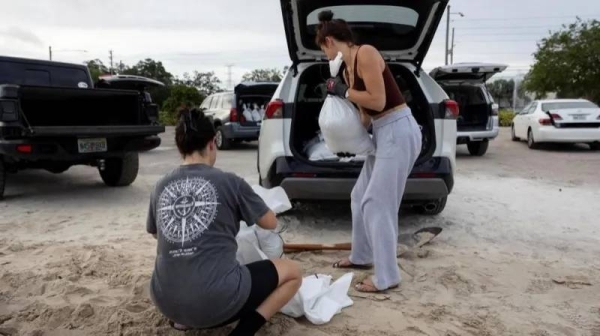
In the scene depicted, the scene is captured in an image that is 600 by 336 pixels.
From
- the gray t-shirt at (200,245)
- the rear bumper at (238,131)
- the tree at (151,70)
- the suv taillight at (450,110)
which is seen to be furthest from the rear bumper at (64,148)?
the tree at (151,70)

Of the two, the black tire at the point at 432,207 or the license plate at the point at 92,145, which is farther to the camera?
the license plate at the point at 92,145

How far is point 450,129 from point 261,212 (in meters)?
2.68

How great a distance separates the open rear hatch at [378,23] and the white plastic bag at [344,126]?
983mm

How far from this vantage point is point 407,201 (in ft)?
15.2

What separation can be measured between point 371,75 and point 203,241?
4.85ft

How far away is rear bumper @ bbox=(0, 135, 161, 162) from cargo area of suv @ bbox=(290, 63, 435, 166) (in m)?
2.33

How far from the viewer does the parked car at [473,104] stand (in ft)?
34.9

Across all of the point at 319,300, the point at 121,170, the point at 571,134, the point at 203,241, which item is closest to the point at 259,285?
the point at 203,241

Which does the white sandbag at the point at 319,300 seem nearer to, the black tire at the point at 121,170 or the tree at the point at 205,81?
the black tire at the point at 121,170

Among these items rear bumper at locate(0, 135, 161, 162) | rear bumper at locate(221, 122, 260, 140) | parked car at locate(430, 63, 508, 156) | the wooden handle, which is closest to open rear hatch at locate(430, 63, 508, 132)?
parked car at locate(430, 63, 508, 156)

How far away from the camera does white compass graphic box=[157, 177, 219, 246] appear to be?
230 centimetres

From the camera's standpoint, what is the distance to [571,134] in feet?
38.8

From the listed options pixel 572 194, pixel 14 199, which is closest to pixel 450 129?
pixel 572 194

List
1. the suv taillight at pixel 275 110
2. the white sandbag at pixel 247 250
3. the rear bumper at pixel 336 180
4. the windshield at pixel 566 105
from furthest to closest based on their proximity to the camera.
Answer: the windshield at pixel 566 105 < the suv taillight at pixel 275 110 < the rear bumper at pixel 336 180 < the white sandbag at pixel 247 250
